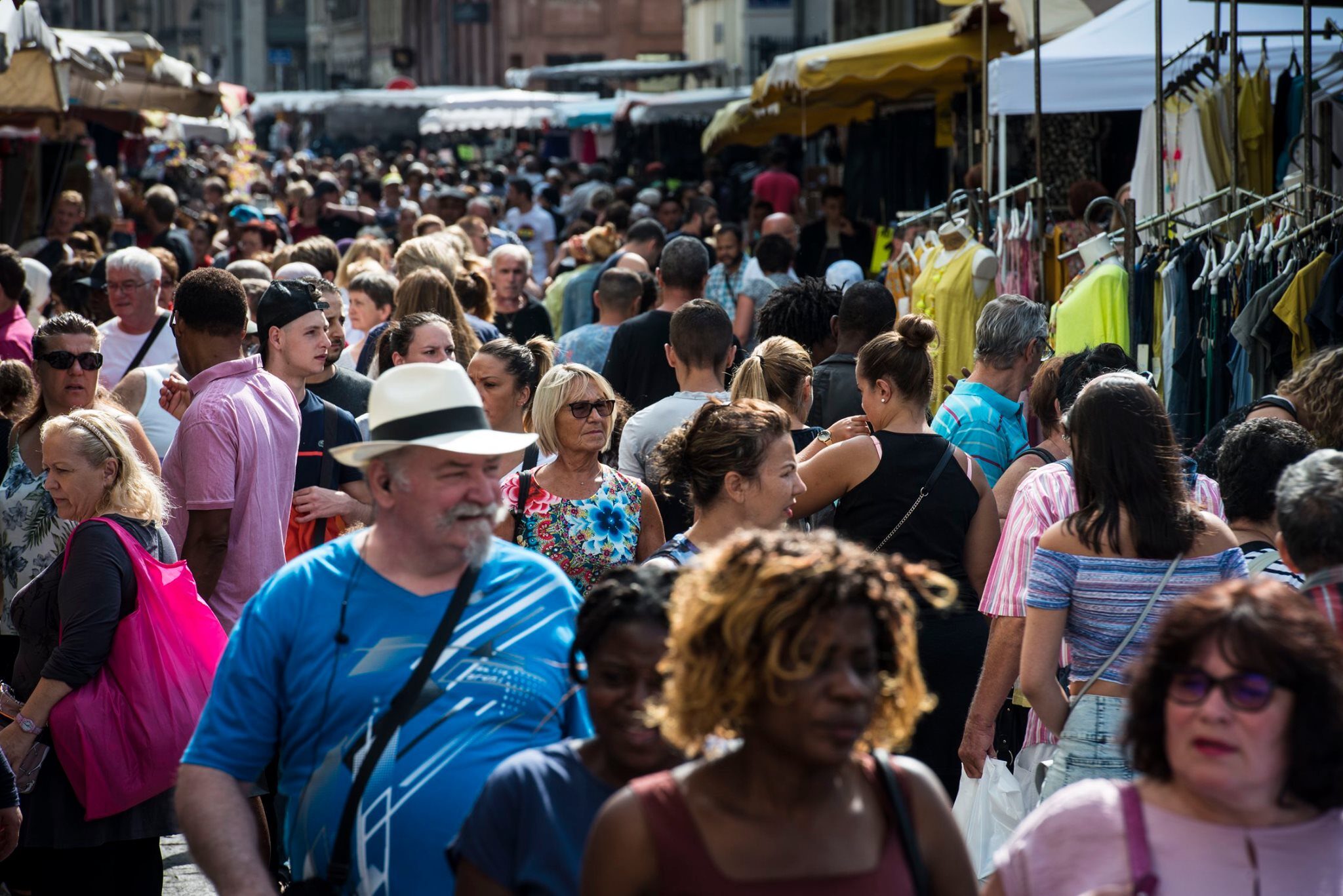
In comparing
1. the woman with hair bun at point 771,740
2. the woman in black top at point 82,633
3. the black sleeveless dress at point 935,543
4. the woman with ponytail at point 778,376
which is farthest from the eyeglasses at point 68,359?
the woman with hair bun at point 771,740

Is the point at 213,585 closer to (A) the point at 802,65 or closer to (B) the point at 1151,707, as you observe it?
(B) the point at 1151,707

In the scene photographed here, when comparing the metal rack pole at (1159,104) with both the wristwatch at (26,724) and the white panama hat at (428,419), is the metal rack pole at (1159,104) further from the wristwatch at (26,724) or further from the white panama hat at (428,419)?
the wristwatch at (26,724)

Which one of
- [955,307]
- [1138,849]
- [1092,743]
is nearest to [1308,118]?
[955,307]

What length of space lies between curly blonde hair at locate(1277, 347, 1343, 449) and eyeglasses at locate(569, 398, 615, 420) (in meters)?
2.10

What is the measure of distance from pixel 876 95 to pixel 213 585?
36.0 feet

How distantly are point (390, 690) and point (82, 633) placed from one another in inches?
70.5

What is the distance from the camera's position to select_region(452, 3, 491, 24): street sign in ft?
210

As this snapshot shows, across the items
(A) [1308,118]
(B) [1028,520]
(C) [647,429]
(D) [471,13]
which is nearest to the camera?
(B) [1028,520]

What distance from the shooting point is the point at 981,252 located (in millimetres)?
9039

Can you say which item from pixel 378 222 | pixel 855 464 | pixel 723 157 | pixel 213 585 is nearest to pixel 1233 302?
pixel 855 464

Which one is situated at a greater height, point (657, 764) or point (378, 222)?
point (378, 222)

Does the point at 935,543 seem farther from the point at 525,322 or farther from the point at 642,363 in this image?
the point at 525,322

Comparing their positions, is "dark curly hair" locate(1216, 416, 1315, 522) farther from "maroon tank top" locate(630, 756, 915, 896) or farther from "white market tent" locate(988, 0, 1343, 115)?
"white market tent" locate(988, 0, 1343, 115)

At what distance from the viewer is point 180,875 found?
19.7ft
